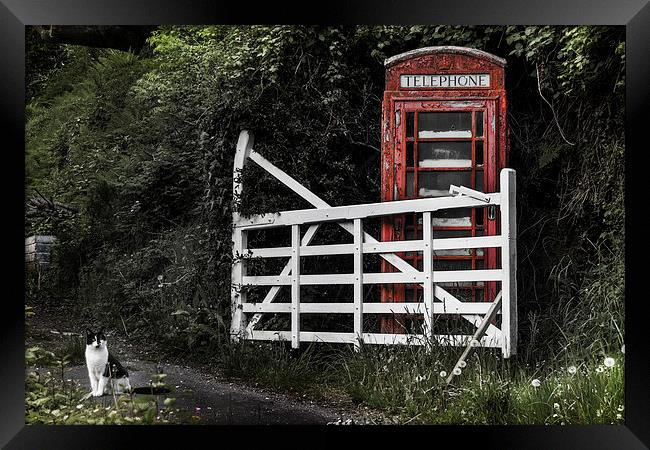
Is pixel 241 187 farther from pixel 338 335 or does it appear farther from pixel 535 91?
pixel 535 91

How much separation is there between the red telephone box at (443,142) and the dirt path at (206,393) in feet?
2.39

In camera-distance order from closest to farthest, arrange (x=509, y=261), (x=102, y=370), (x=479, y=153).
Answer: (x=102, y=370), (x=509, y=261), (x=479, y=153)

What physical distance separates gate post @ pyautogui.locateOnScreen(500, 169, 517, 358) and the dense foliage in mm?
161

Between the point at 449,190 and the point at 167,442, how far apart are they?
2344mm

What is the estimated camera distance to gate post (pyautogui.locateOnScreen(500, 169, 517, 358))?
4.98 metres

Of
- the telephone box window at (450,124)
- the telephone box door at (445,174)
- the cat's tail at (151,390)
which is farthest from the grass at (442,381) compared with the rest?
the telephone box window at (450,124)

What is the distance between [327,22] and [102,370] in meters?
2.45

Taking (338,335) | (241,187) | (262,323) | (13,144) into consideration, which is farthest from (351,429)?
(13,144)

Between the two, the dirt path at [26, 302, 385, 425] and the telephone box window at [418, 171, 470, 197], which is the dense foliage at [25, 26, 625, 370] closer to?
the dirt path at [26, 302, 385, 425]

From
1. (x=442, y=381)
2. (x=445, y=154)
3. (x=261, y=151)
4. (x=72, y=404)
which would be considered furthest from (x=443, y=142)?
(x=72, y=404)

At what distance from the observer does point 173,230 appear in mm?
5762

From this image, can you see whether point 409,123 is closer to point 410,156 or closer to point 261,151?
point 410,156

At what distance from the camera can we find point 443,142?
5363mm

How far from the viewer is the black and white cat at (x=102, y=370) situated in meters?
4.88
